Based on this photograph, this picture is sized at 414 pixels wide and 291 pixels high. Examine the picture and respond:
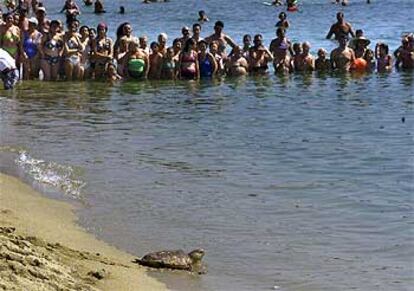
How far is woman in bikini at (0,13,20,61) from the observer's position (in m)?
16.5

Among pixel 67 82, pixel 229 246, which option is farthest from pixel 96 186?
pixel 67 82

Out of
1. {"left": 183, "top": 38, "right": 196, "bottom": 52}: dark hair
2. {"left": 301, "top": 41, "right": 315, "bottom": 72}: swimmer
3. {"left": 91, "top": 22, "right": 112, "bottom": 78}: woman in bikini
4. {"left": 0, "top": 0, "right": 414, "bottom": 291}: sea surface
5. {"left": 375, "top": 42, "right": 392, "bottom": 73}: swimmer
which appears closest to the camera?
{"left": 0, "top": 0, "right": 414, "bottom": 291}: sea surface

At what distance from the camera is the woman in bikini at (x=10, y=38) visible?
1650 cm

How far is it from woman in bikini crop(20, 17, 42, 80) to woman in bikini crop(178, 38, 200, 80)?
2639 millimetres

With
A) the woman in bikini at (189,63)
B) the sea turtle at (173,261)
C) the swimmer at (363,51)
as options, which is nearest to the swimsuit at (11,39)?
the woman in bikini at (189,63)

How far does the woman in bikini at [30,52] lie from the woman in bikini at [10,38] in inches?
5.2

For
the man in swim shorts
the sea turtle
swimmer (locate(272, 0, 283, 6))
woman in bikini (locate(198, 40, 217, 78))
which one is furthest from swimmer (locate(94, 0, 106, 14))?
the sea turtle

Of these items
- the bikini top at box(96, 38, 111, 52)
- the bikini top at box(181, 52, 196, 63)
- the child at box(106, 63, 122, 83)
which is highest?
the bikini top at box(96, 38, 111, 52)

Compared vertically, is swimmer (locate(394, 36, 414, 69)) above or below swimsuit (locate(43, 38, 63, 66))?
below

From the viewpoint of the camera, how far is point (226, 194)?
830 cm

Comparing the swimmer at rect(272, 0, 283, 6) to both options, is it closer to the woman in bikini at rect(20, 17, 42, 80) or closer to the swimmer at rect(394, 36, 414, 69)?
the swimmer at rect(394, 36, 414, 69)

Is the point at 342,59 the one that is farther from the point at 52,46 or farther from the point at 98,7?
the point at 98,7

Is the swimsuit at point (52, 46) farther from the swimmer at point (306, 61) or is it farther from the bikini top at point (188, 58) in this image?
the swimmer at point (306, 61)

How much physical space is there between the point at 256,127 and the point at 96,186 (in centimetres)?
410
